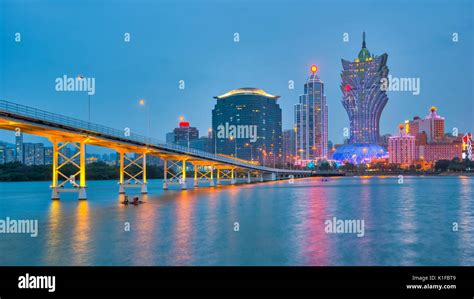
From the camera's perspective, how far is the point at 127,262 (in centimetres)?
1984

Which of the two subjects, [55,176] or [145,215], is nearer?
[145,215]

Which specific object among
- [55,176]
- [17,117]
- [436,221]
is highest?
[17,117]

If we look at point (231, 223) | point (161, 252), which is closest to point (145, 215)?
point (231, 223)

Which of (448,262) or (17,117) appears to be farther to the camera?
(17,117)

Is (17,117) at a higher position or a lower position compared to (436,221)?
higher

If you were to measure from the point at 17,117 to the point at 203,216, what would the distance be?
2080 cm
